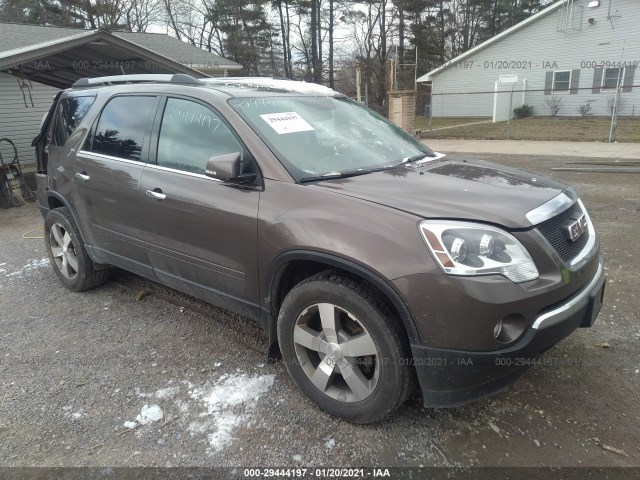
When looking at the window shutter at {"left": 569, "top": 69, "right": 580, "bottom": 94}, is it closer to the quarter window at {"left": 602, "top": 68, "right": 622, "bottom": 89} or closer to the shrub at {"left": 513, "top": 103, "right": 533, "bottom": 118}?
the quarter window at {"left": 602, "top": 68, "right": 622, "bottom": 89}

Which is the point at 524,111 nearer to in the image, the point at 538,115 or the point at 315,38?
the point at 538,115

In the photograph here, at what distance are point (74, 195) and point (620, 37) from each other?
25.8 metres

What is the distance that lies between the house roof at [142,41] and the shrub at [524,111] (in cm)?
1512

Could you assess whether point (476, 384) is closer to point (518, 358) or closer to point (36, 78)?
point (518, 358)

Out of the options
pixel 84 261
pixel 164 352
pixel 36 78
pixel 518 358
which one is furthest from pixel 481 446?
pixel 36 78

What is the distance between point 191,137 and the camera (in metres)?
3.11

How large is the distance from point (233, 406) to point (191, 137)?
1.74 metres

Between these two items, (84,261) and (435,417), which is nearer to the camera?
(435,417)

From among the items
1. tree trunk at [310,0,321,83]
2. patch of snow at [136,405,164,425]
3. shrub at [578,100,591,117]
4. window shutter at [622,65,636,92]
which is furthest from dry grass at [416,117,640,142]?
tree trunk at [310,0,321,83]

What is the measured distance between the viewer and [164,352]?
336 centimetres

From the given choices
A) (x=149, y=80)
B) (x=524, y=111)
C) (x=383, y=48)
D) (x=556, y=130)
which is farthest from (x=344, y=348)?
(x=383, y=48)

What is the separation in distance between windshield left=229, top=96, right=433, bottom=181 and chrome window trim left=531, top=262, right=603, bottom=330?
4.20 feet

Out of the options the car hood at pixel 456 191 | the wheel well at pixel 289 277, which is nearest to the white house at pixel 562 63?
the car hood at pixel 456 191

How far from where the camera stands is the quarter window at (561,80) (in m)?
23.7
